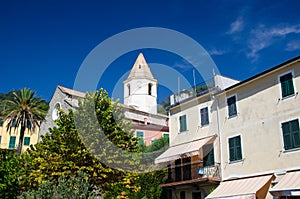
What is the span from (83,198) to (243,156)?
12182 mm

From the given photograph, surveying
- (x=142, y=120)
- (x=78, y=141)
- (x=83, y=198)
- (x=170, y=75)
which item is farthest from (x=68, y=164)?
(x=142, y=120)

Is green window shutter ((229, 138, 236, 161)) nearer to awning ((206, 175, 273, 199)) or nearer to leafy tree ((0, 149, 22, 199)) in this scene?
awning ((206, 175, 273, 199))

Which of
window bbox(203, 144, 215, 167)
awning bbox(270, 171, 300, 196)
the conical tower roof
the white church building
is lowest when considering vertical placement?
awning bbox(270, 171, 300, 196)

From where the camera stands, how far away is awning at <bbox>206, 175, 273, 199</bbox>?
1897 centimetres

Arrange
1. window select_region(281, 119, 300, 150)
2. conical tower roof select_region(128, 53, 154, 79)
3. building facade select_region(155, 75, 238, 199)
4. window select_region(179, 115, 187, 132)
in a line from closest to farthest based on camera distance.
Answer: window select_region(281, 119, 300, 150)
building facade select_region(155, 75, 238, 199)
window select_region(179, 115, 187, 132)
conical tower roof select_region(128, 53, 154, 79)

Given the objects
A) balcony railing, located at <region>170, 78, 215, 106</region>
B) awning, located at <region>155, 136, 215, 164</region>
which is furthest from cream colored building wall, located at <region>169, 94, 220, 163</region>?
balcony railing, located at <region>170, 78, 215, 106</region>

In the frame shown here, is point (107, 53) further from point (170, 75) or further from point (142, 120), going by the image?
point (142, 120)

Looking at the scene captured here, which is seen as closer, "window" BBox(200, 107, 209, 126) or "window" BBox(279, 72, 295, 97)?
"window" BBox(279, 72, 295, 97)

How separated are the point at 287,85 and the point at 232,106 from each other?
4462mm

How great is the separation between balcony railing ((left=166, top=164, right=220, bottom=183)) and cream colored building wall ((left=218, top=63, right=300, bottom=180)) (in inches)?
27.5

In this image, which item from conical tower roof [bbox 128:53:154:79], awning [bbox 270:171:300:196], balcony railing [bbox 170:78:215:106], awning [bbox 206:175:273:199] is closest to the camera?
awning [bbox 270:171:300:196]

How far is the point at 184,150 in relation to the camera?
2502 centimetres

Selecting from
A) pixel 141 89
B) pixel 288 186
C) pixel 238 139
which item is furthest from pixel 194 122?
pixel 141 89

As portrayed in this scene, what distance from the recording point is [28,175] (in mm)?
27531
